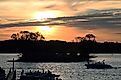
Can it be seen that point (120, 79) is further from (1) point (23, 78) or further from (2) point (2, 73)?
(2) point (2, 73)

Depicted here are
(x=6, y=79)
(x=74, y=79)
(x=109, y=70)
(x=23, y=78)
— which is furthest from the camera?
(x=109, y=70)

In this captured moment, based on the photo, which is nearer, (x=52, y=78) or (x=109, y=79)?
(x=52, y=78)

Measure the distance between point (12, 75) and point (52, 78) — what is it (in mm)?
10357

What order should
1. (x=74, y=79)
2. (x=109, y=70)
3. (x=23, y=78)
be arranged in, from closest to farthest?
(x=23, y=78), (x=74, y=79), (x=109, y=70)

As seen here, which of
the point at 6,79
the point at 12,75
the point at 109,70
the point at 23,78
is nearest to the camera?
the point at 6,79

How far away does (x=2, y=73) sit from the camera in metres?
75.4

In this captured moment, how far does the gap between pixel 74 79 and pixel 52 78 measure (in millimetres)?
23660

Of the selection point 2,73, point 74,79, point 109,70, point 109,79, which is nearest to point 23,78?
point 2,73

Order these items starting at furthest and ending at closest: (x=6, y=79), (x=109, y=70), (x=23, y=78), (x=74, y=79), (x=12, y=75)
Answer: (x=109, y=70) → (x=74, y=79) → (x=23, y=78) → (x=12, y=75) → (x=6, y=79)

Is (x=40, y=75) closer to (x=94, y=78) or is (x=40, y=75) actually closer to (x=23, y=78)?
(x=23, y=78)

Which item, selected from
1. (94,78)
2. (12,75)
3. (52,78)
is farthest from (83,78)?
(12,75)

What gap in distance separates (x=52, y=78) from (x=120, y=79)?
3143 centimetres

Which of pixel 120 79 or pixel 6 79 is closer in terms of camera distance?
pixel 6 79

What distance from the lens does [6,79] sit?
7512 centimetres
